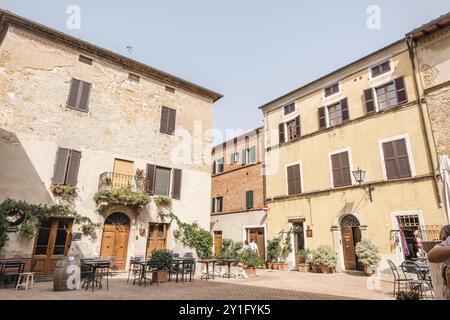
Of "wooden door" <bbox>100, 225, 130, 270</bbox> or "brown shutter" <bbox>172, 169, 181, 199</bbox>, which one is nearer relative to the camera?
"wooden door" <bbox>100, 225, 130, 270</bbox>

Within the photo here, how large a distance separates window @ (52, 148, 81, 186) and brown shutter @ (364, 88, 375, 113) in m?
14.3

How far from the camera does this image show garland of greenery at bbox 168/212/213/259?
13953 mm

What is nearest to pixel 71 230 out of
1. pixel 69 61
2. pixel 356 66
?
pixel 69 61

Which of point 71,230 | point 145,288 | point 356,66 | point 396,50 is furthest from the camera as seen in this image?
point 356,66

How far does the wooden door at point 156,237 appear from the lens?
1300 cm

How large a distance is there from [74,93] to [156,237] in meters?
7.61

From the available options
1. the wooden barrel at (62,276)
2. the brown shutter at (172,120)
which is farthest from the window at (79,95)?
the wooden barrel at (62,276)

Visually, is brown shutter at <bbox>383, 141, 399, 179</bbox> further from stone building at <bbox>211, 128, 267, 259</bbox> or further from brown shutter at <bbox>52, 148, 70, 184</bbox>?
brown shutter at <bbox>52, 148, 70, 184</bbox>

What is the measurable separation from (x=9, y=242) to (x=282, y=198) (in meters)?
13.7

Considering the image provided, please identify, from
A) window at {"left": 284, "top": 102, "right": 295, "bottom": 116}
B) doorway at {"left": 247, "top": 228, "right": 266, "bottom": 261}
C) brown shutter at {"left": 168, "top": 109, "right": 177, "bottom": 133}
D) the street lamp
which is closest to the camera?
the street lamp

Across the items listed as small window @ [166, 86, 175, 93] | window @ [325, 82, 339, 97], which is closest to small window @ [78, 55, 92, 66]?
small window @ [166, 86, 175, 93]

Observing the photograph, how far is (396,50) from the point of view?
1385cm

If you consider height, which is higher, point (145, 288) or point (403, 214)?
point (403, 214)
